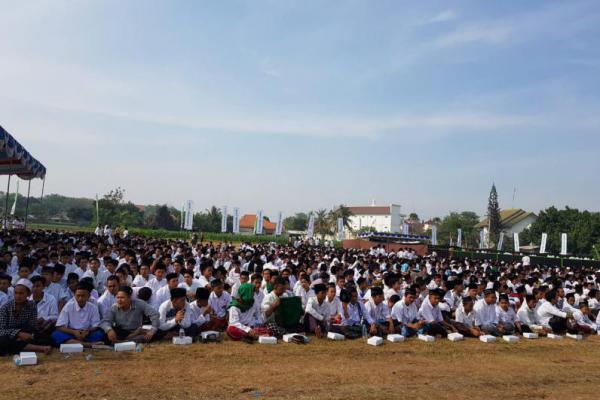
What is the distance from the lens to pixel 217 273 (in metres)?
11.1

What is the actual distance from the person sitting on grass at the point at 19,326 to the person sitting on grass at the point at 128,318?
2.90ft

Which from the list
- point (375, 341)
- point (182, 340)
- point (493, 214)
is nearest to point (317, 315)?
point (375, 341)

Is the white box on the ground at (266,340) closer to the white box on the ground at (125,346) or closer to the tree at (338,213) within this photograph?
the white box on the ground at (125,346)

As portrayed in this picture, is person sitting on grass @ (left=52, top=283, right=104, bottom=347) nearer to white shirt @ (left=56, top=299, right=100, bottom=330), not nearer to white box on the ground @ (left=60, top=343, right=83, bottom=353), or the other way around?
white shirt @ (left=56, top=299, right=100, bottom=330)

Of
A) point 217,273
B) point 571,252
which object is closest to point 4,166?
point 217,273

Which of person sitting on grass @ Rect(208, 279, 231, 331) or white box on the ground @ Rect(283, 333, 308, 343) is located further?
person sitting on grass @ Rect(208, 279, 231, 331)

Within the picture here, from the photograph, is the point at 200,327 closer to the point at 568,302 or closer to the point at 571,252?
the point at 568,302

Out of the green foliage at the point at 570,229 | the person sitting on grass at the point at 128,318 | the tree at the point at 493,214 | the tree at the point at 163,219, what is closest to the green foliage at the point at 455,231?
the tree at the point at 493,214

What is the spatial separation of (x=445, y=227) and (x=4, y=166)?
6507cm

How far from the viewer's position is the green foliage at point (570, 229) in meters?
48.7

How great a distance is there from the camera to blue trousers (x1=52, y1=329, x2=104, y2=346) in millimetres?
6763

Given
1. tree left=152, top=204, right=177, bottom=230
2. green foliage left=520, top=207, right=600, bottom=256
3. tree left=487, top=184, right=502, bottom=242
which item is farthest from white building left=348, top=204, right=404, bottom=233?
tree left=152, top=204, right=177, bottom=230

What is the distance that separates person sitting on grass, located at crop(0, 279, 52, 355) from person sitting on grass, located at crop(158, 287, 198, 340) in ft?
Answer: 5.48

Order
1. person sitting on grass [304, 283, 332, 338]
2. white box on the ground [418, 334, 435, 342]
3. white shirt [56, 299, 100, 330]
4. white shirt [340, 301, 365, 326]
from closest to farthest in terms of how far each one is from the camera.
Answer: white shirt [56, 299, 100, 330], person sitting on grass [304, 283, 332, 338], white box on the ground [418, 334, 435, 342], white shirt [340, 301, 365, 326]
